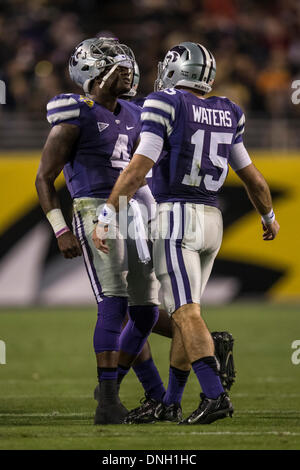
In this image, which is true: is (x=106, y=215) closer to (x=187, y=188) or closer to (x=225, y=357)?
(x=187, y=188)

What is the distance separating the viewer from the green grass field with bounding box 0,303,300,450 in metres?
4.31

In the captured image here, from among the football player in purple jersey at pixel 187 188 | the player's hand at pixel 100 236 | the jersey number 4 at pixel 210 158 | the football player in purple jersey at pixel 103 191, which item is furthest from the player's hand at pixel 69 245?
the jersey number 4 at pixel 210 158

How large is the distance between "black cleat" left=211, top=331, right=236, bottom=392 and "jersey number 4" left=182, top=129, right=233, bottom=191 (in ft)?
2.55

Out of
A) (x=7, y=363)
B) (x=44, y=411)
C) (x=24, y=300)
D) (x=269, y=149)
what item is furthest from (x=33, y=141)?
(x=44, y=411)

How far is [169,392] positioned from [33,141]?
786 centimetres

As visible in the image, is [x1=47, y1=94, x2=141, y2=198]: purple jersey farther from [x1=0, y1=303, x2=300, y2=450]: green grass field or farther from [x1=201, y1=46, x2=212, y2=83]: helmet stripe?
[x1=0, y1=303, x2=300, y2=450]: green grass field

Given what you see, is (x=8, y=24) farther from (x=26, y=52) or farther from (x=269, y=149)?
(x=269, y=149)

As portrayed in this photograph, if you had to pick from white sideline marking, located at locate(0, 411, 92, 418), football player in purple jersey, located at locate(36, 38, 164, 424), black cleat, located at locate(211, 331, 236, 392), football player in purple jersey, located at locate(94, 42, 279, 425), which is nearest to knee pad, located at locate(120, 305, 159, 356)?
football player in purple jersey, located at locate(36, 38, 164, 424)

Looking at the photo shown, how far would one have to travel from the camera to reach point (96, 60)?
5262 mm

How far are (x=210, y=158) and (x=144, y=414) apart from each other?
4.50ft

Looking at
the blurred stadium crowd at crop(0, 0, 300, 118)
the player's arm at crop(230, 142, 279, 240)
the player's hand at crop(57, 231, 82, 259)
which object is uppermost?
the blurred stadium crowd at crop(0, 0, 300, 118)

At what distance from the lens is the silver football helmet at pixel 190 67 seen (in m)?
5.01

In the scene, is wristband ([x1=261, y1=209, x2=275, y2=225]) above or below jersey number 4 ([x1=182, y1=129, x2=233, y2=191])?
below

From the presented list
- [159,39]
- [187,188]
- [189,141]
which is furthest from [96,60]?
[159,39]
